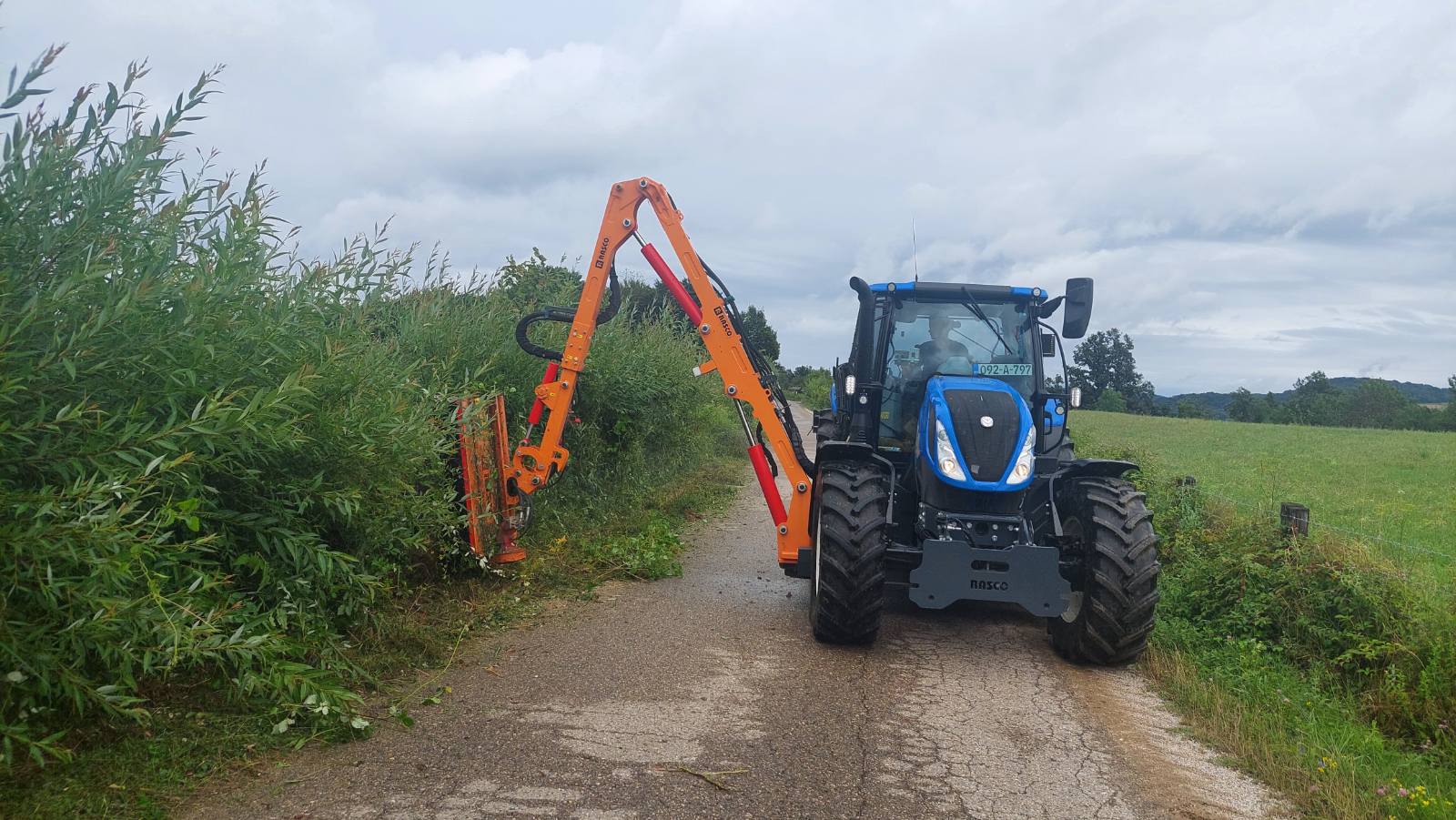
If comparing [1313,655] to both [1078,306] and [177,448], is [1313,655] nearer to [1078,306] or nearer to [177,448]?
[1078,306]

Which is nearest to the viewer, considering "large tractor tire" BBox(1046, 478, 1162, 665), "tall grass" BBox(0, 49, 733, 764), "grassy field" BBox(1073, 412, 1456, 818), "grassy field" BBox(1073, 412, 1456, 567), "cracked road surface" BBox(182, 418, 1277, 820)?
"tall grass" BBox(0, 49, 733, 764)

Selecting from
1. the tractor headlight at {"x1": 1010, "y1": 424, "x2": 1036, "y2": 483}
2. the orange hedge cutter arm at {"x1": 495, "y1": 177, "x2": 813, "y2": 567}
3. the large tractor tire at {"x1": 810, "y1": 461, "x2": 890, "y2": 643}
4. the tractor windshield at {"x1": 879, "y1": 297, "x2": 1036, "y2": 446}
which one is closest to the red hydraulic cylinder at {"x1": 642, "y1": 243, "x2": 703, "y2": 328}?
the orange hedge cutter arm at {"x1": 495, "y1": 177, "x2": 813, "y2": 567}

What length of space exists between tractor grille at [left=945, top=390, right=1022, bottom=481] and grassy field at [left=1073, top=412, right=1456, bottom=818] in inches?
65.9

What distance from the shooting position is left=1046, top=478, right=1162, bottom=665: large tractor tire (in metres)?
6.23

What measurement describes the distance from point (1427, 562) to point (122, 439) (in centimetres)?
926

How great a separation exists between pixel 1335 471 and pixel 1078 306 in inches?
691

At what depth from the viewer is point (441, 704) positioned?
5043 millimetres

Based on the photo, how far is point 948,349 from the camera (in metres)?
7.72

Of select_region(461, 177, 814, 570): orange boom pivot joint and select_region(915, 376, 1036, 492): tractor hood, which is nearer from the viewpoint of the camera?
select_region(915, 376, 1036, 492): tractor hood

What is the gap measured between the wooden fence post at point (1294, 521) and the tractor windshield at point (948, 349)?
2.26 metres

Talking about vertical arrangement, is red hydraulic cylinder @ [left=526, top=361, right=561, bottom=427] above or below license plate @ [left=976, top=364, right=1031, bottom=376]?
below

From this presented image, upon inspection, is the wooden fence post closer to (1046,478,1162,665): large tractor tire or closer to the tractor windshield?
(1046,478,1162,665): large tractor tire

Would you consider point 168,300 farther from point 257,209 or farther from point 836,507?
point 836,507

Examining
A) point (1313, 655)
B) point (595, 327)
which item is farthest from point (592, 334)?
point (1313, 655)
